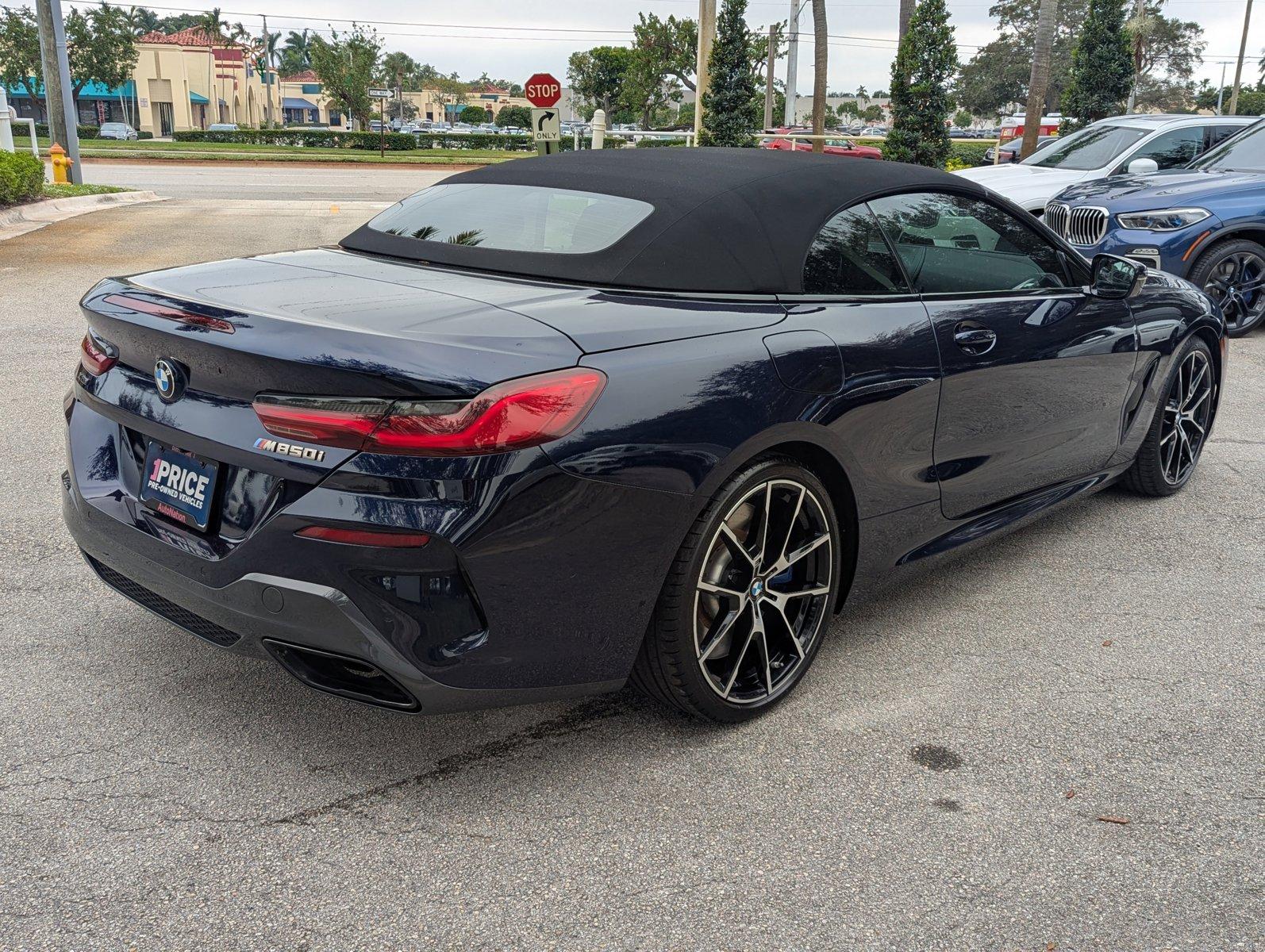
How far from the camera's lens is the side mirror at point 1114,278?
14.2 feet

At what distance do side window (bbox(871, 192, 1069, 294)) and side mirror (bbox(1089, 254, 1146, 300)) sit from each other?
0.67ft

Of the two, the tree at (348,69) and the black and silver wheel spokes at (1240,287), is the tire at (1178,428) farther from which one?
the tree at (348,69)

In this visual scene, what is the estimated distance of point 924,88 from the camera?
82.7ft

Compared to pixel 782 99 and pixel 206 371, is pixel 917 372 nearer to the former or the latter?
pixel 206 371

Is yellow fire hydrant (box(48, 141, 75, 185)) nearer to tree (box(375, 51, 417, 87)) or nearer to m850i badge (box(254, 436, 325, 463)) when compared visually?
m850i badge (box(254, 436, 325, 463))

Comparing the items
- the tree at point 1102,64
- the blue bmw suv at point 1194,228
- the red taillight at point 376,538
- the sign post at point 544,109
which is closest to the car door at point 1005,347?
the red taillight at point 376,538

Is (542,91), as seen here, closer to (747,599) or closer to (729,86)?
(747,599)

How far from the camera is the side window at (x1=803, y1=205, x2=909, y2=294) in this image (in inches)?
129

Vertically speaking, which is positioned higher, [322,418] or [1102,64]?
[1102,64]

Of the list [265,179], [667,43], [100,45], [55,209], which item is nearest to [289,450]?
[55,209]

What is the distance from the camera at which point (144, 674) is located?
10.8ft

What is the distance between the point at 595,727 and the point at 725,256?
1.33 meters

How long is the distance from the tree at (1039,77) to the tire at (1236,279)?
15.6 m

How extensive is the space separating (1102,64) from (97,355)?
27250mm
